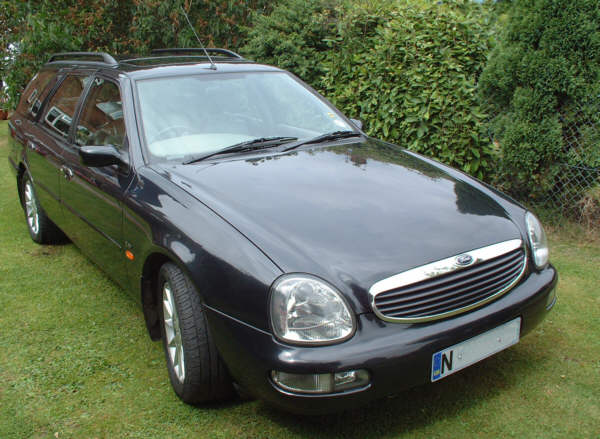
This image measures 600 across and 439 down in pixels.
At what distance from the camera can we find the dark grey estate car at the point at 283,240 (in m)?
2.22

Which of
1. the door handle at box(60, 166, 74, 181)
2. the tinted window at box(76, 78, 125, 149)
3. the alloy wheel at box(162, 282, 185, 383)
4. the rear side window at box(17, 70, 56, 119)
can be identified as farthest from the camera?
the rear side window at box(17, 70, 56, 119)

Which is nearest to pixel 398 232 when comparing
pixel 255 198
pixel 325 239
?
pixel 325 239

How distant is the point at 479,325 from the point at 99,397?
1903 mm

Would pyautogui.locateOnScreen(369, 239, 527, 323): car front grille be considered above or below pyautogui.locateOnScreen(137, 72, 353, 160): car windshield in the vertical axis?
below

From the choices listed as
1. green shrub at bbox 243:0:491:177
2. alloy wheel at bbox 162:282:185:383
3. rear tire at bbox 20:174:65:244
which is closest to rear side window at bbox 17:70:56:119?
rear tire at bbox 20:174:65:244

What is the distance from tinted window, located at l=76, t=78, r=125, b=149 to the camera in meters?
3.46

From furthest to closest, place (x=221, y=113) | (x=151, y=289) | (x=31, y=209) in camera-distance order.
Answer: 1. (x=31, y=209)
2. (x=221, y=113)
3. (x=151, y=289)

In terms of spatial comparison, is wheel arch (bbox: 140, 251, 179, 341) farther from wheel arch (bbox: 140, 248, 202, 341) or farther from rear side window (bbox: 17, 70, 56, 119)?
rear side window (bbox: 17, 70, 56, 119)

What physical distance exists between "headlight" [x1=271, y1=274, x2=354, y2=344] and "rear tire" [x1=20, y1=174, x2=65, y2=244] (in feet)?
11.2

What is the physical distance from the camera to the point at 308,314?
2203 mm

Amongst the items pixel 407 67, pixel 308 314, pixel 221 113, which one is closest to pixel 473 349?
pixel 308 314

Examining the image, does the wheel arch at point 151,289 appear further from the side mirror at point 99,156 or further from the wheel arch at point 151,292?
the side mirror at point 99,156

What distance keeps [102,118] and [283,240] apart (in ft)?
6.30

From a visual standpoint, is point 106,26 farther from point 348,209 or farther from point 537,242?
point 537,242
